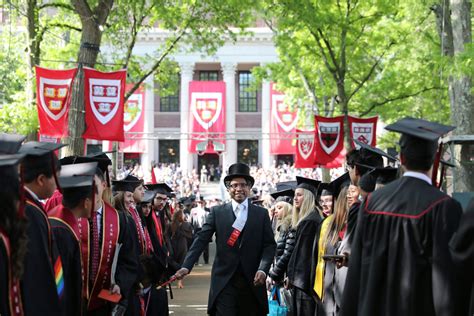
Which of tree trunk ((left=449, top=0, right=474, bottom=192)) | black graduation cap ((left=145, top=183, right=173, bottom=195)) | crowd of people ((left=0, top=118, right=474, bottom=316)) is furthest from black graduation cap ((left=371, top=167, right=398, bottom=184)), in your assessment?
tree trunk ((left=449, top=0, right=474, bottom=192))

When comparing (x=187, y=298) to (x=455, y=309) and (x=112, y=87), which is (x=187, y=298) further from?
(x=455, y=309)

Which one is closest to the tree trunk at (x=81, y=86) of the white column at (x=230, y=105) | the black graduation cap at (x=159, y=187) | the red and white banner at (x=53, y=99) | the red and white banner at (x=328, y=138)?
the red and white banner at (x=53, y=99)

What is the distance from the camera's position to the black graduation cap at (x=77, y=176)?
20.7 feet

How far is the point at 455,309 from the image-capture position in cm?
491

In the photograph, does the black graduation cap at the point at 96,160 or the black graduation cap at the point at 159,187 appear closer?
the black graduation cap at the point at 96,160

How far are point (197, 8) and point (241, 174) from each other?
16.8 m

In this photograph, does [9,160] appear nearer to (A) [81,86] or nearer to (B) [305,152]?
(A) [81,86]

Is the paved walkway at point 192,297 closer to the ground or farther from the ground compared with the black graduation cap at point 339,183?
closer to the ground

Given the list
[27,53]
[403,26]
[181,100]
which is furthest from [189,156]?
[27,53]

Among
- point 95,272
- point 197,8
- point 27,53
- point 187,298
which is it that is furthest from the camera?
point 197,8

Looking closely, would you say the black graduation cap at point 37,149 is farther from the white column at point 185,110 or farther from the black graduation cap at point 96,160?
the white column at point 185,110

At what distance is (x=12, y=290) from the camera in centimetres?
461

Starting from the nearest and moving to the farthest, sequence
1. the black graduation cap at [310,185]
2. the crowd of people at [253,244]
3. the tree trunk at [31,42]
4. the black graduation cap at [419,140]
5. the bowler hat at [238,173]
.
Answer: the crowd of people at [253,244]
the black graduation cap at [419,140]
the bowler hat at [238,173]
the black graduation cap at [310,185]
the tree trunk at [31,42]

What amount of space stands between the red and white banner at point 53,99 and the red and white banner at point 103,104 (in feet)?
1.63
